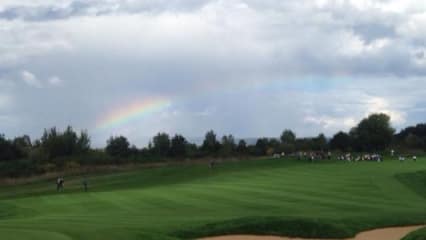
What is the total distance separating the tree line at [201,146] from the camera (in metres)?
125

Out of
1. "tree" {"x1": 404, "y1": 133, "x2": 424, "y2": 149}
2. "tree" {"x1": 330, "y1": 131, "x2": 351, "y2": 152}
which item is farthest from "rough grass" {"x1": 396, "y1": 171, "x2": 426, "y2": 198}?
"tree" {"x1": 404, "y1": 133, "x2": 424, "y2": 149}

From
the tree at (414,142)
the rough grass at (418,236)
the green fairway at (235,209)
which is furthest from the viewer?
the tree at (414,142)

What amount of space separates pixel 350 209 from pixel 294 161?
57538mm

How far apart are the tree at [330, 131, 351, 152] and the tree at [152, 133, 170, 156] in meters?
34.6

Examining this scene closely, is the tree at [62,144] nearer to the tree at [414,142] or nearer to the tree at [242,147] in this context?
the tree at [242,147]

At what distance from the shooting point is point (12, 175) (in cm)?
9081

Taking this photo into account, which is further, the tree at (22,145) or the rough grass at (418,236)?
the tree at (22,145)

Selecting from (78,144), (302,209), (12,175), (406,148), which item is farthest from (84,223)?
(406,148)

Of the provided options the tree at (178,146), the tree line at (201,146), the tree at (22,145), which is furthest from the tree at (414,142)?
the tree at (22,145)

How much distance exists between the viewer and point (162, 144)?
135625 millimetres

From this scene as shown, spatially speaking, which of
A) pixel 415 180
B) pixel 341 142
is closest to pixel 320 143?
pixel 341 142

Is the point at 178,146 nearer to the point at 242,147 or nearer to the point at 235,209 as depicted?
the point at 242,147

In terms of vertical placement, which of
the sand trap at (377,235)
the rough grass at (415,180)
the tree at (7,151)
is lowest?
the sand trap at (377,235)

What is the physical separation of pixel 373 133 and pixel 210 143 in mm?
35456
